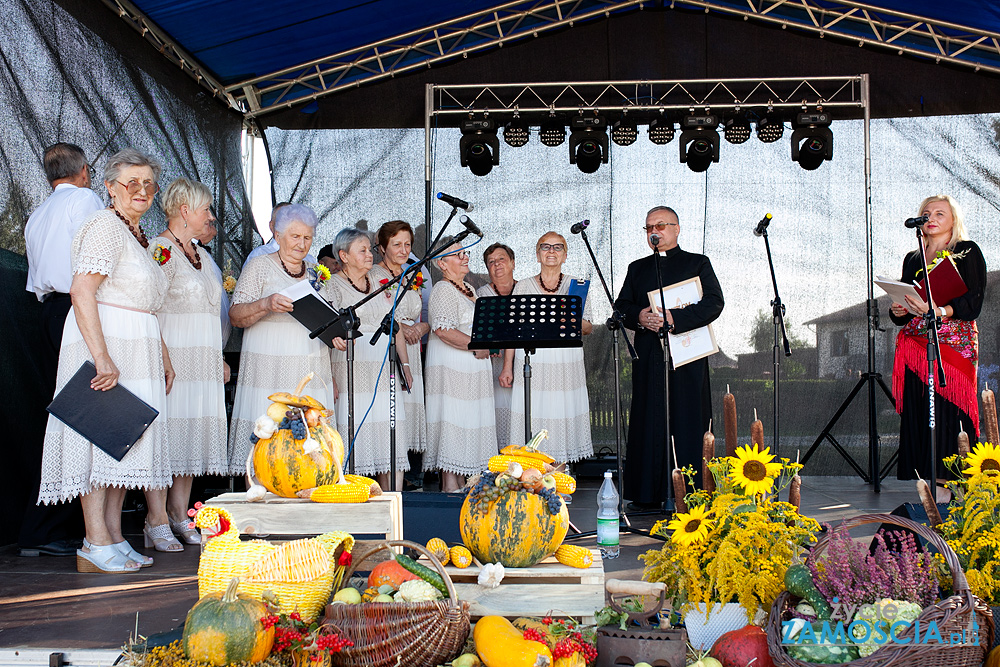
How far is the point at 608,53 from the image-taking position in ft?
24.9

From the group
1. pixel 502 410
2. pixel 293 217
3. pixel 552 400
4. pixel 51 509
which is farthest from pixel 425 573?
pixel 502 410

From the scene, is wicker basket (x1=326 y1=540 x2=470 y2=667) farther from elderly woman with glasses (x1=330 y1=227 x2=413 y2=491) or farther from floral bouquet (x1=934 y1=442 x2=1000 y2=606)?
elderly woman with glasses (x1=330 y1=227 x2=413 y2=491)

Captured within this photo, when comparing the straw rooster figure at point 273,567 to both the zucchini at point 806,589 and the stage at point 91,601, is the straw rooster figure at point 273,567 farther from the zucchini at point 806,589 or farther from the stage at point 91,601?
the zucchini at point 806,589

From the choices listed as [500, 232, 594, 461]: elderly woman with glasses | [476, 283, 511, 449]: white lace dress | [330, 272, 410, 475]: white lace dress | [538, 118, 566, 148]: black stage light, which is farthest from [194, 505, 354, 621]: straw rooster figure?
[538, 118, 566, 148]: black stage light

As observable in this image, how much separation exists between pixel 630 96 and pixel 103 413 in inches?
207

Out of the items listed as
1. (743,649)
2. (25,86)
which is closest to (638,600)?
(743,649)

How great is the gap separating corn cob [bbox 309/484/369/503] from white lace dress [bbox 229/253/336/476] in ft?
6.44

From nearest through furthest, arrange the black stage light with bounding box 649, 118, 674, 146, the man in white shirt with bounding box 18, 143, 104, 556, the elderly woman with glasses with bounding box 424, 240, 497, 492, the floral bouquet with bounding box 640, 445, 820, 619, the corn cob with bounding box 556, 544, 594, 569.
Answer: the floral bouquet with bounding box 640, 445, 820, 619 < the corn cob with bounding box 556, 544, 594, 569 < the man in white shirt with bounding box 18, 143, 104, 556 < the elderly woman with glasses with bounding box 424, 240, 497, 492 < the black stage light with bounding box 649, 118, 674, 146

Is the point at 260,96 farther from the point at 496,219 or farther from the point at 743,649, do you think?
the point at 743,649

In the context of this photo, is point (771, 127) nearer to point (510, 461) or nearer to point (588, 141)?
point (588, 141)

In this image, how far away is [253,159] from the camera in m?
7.54

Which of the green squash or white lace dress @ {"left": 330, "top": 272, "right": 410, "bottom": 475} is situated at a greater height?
white lace dress @ {"left": 330, "top": 272, "right": 410, "bottom": 475}

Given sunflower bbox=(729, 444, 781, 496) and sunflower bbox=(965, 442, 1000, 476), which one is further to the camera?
sunflower bbox=(965, 442, 1000, 476)

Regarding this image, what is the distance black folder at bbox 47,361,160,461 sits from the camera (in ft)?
12.3
